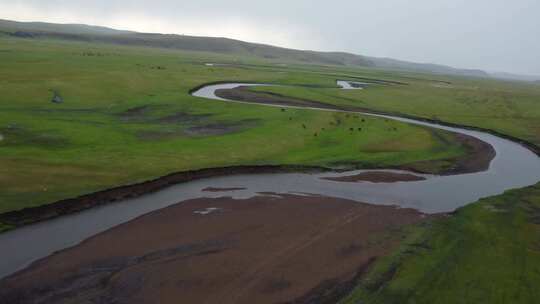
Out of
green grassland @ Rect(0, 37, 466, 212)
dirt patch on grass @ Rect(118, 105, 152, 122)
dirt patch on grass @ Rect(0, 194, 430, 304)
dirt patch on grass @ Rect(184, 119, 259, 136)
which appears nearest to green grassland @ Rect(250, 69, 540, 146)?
green grassland @ Rect(0, 37, 466, 212)

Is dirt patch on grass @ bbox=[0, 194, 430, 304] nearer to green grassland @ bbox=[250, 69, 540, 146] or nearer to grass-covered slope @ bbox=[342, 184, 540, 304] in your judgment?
grass-covered slope @ bbox=[342, 184, 540, 304]

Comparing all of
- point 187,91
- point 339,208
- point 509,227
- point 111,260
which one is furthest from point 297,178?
point 187,91

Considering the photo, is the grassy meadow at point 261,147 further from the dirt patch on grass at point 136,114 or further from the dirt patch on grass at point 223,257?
the dirt patch on grass at point 223,257

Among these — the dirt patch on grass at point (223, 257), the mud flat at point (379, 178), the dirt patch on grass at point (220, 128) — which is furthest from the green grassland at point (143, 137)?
the dirt patch on grass at point (223, 257)

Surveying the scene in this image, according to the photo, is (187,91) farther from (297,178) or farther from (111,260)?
(111,260)

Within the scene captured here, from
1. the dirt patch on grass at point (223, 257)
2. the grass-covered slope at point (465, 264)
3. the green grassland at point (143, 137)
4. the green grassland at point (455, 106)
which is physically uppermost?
the green grassland at point (455, 106)

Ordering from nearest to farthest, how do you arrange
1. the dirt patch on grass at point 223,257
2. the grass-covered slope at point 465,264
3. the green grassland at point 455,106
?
the dirt patch on grass at point 223,257 → the grass-covered slope at point 465,264 → the green grassland at point 455,106
